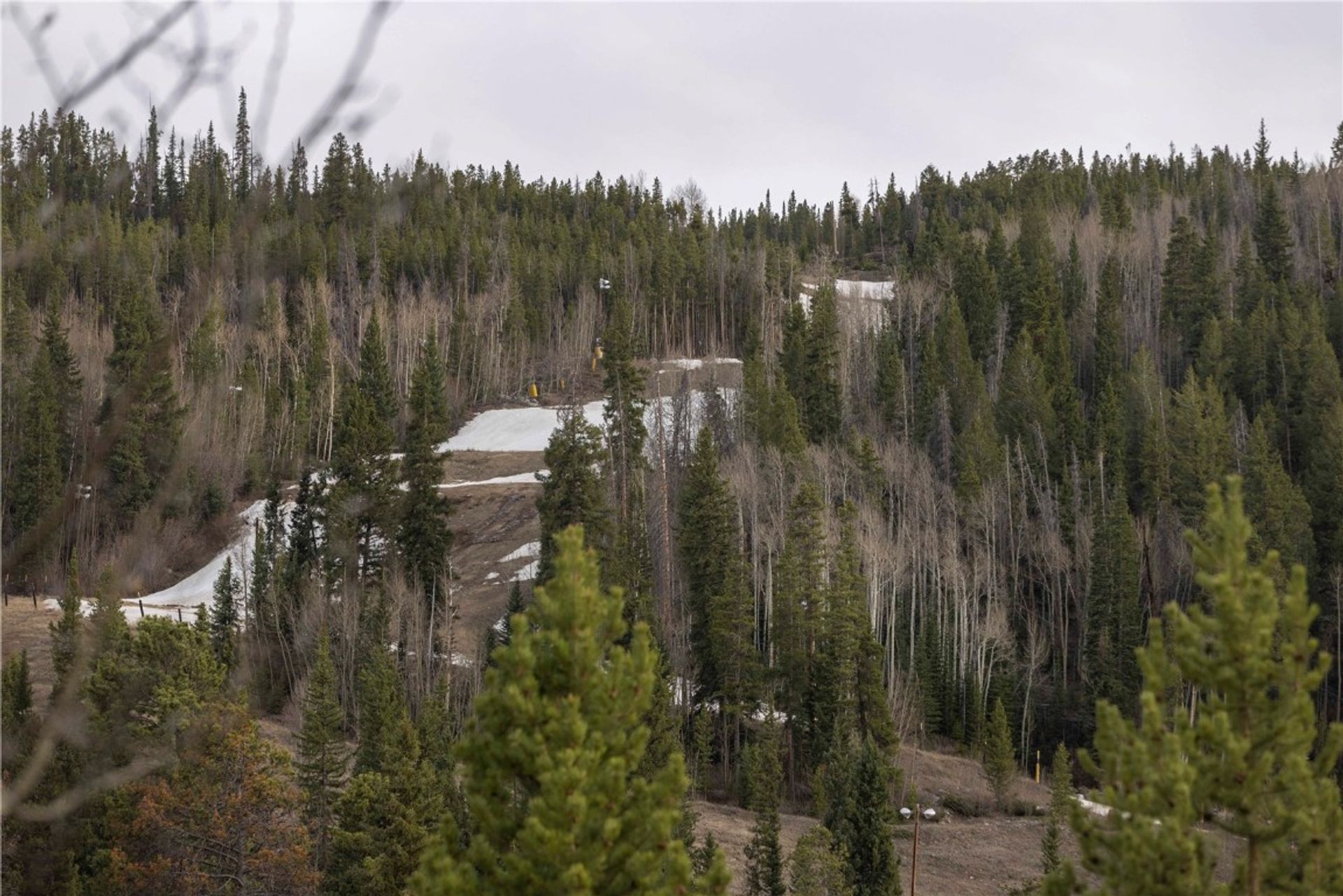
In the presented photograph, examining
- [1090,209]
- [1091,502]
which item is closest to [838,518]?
[1091,502]

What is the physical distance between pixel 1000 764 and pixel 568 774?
3009cm

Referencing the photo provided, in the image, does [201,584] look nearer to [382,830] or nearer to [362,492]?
[362,492]

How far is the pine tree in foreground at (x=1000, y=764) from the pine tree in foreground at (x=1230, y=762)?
2813 centimetres

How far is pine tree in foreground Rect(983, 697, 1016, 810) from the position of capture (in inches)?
1490

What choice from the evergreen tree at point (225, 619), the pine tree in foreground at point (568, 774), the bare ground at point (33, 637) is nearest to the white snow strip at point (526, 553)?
the evergreen tree at point (225, 619)

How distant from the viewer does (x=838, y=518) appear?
47.2 m

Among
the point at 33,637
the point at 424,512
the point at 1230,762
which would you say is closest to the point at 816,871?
the point at 1230,762

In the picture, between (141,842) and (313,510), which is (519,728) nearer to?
(141,842)

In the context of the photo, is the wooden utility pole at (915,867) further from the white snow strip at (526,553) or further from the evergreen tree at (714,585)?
the white snow strip at (526,553)

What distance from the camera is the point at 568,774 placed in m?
10.9

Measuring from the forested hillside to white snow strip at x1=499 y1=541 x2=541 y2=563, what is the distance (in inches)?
132

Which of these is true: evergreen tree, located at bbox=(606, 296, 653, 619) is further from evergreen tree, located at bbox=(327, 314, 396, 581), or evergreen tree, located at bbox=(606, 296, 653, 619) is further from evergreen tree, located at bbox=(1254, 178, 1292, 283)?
evergreen tree, located at bbox=(1254, 178, 1292, 283)

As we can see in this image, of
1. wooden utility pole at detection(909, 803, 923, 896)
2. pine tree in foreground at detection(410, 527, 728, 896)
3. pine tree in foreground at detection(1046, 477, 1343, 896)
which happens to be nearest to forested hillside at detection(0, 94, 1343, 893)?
pine tree in foreground at detection(410, 527, 728, 896)

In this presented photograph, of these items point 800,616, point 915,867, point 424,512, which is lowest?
point 915,867
